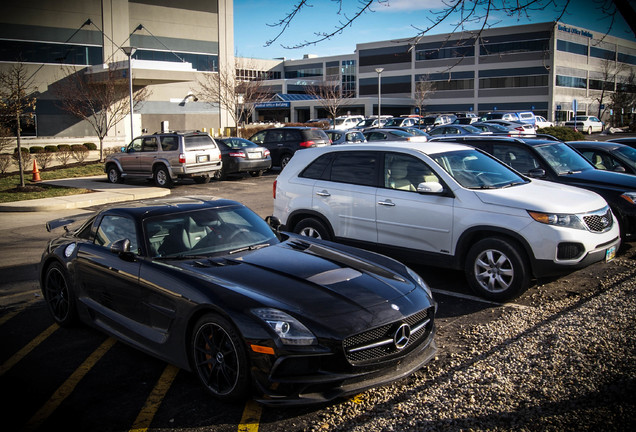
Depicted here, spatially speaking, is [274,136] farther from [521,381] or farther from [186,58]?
[186,58]

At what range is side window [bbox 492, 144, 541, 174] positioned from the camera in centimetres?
974

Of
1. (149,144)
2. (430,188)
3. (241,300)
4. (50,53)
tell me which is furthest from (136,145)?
(50,53)

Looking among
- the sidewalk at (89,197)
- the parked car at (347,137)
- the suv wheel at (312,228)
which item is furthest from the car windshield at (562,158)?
the parked car at (347,137)

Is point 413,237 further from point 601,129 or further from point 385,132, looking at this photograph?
point 601,129

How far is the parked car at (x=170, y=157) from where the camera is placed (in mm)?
18969

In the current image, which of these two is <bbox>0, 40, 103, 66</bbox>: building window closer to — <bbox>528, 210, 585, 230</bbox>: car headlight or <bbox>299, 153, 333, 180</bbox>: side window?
<bbox>299, 153, 333, 180</bbox>: side window

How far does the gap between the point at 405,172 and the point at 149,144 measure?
14315 mm

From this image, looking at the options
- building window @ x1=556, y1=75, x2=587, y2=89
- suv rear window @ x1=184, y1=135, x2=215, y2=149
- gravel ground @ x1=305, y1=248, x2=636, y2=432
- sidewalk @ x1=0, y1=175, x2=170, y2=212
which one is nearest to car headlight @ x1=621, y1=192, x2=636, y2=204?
gravel ground @ x1=305, y1=248, x2=636, y2=432

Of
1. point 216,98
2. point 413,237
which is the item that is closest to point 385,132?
point 413,237

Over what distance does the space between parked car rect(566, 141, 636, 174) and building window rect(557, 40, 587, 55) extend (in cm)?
6811

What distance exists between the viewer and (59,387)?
4652 millimetres

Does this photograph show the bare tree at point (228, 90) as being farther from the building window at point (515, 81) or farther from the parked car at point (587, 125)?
the building window at point (515, 81)

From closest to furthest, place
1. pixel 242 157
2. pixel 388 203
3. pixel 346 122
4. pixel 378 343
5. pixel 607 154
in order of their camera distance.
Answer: pixel 378 343
pixel 388 203
pixel 607 154
pixel 242 157
pixel 346 122

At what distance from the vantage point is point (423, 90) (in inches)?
2975
